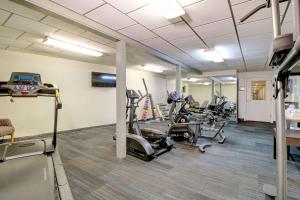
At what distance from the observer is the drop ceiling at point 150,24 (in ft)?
7.47

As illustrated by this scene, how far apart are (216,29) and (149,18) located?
1.38 m

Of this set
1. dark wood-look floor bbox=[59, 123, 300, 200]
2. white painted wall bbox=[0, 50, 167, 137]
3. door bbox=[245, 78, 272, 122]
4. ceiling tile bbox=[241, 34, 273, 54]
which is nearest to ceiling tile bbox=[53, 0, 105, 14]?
dark wood-look floor bbox=[59, 123, 300, 200]

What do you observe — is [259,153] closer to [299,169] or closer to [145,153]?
[299,169]

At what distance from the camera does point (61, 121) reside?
5430mm

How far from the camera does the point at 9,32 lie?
10.6 ft

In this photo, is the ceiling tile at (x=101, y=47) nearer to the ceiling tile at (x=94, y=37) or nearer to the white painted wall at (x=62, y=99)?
the ceiling tile at (x=94, y=37)

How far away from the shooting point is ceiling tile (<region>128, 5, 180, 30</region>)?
243cm

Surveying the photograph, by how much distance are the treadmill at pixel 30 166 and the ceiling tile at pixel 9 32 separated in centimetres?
162

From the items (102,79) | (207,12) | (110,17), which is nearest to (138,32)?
(110,17)

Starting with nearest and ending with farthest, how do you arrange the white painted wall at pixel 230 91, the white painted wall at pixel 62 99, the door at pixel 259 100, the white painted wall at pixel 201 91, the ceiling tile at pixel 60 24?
the ceiling tile at pixel 60 24
the white painted wall at pixel 62 99
the door at pixel 259 100
the white painted wall at pixel 230 91
the white painted wall at pixel 201 91

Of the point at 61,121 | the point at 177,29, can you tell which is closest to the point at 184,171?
the point at 177,29

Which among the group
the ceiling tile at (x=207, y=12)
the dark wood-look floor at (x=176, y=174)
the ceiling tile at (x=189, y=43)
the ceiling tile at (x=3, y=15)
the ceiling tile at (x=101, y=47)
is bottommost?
the dark wood-look floor at (x=176, y=174)

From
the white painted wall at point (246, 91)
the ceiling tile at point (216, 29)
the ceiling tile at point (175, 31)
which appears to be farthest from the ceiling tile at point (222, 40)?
the white painted wall at point (246, 91)

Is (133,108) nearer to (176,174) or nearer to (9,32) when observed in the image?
(176,174)
